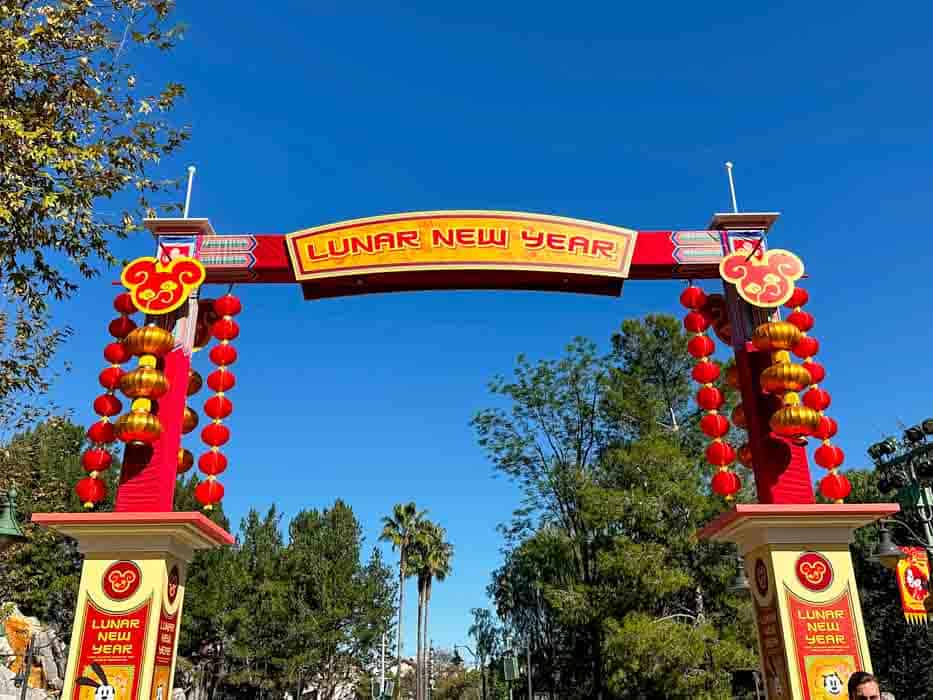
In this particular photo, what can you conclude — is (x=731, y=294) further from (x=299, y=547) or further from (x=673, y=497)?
(x=299, y=547)

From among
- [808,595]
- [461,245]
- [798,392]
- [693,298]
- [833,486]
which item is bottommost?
[808,595]

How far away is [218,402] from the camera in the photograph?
10.0m

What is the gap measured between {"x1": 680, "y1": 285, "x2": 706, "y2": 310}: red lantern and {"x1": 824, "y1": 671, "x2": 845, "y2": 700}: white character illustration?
4.98 meters

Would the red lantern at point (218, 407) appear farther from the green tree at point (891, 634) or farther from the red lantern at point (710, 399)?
the green tree at point (891, 634)

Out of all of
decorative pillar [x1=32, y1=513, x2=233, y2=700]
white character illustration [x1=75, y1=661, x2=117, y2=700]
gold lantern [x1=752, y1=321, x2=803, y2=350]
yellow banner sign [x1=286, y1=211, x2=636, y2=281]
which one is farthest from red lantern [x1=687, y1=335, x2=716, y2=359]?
white character illustration [x1=75, y1=661, x2=117, y2=700]

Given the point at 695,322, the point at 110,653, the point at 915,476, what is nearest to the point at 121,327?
the point at 110,653

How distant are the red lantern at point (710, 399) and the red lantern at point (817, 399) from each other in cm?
114

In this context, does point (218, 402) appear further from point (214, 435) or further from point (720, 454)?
point (720, 454)

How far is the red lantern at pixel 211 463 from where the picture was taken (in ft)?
32.0

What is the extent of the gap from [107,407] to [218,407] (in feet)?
4.65

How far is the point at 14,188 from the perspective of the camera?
8.13 meters

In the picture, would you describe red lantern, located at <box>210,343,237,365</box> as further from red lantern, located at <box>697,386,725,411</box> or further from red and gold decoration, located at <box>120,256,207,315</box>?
red lantern, located at <box>697,386,725,411</box>

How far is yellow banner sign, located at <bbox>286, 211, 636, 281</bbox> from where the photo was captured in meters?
10.4

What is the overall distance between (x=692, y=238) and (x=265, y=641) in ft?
127
